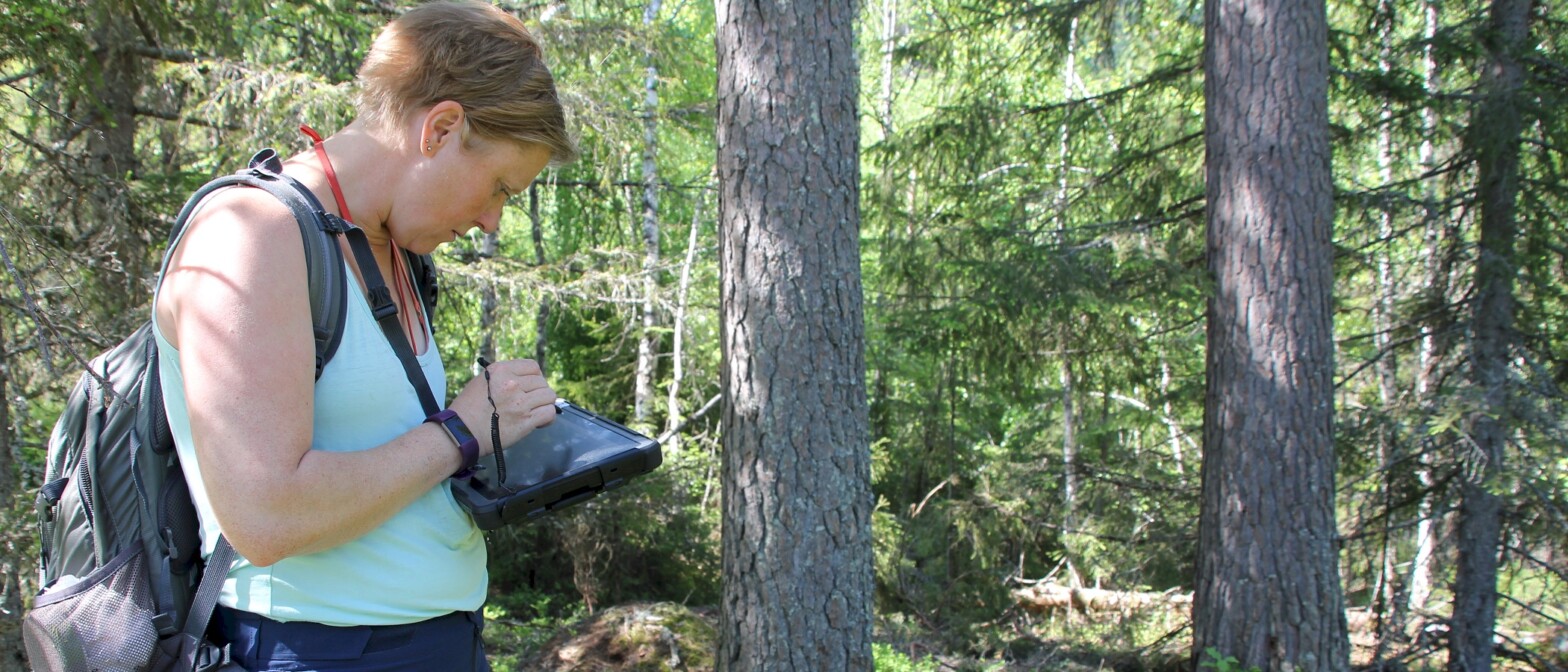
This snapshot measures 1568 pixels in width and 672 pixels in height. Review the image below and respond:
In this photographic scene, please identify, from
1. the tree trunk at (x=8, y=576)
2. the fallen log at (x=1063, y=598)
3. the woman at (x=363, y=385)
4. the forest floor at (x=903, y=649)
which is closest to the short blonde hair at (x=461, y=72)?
the woman at (x=363, y=385)

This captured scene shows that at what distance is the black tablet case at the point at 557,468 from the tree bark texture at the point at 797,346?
2181mm

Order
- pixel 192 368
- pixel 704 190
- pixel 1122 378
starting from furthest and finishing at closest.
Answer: pixel 704 190
pixel 1122 378
pixel 192 368

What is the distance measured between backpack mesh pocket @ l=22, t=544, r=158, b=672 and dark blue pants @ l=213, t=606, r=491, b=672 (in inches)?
3.2

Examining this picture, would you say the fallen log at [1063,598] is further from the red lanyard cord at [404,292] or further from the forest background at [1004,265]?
the red lanyard cord at [404,292]

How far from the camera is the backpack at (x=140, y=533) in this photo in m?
1.20

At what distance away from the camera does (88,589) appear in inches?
47.5

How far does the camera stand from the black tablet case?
1.32m

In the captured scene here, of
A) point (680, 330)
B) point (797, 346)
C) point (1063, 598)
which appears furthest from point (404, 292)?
point (1063, 598)

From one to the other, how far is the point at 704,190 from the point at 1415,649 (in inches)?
343

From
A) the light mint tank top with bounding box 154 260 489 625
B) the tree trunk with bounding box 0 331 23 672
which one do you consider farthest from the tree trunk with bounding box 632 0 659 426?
the light mint tank top with bounding box 154 260 489 625

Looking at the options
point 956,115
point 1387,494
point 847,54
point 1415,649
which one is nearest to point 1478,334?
point 1387,494

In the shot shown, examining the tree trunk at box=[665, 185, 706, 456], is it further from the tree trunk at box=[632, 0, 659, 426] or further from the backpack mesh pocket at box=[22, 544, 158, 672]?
the backpack mesh pocket at box=[22, 544, 158, 672]

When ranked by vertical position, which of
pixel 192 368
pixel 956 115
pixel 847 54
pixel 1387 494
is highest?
pixel 956 115

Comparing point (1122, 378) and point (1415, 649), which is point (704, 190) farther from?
point (1415, 649)
